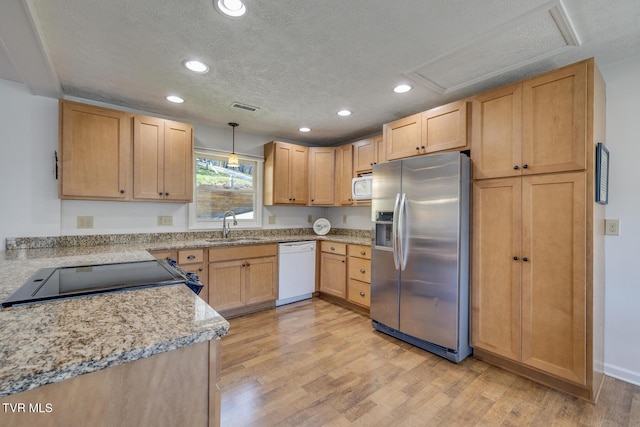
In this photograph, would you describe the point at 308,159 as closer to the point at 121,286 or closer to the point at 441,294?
the point at 441,294

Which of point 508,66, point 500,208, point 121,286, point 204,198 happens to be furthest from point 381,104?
point 121,286

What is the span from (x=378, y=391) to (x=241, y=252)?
6.59 ft

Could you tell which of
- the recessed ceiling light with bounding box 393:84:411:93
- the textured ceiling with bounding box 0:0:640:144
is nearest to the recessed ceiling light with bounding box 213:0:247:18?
the textured ceiling with bounding box 0:0:640:144

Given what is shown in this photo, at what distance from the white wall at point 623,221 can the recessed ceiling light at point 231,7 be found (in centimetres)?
266

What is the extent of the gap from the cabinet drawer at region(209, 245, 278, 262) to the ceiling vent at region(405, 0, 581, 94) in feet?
7.81

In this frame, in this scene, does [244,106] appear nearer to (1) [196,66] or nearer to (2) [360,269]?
(1) [196,66]

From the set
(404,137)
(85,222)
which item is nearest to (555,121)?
(404,137)

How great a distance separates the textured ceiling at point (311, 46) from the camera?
5.16ft

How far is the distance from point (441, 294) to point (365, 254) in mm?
1086

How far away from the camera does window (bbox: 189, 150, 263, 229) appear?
3.57m

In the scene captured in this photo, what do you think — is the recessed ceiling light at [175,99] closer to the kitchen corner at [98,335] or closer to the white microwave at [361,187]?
the kitchen corner at [98,335]

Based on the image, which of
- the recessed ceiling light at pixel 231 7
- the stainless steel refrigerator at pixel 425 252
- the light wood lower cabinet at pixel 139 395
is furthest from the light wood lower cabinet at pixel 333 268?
the light wood lower cabinet at pixel 139 395

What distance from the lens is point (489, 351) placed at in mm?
2287

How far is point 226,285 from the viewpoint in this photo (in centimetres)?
316
